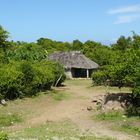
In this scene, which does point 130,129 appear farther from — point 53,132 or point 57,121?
Result: point 57,121

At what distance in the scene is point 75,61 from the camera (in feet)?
166

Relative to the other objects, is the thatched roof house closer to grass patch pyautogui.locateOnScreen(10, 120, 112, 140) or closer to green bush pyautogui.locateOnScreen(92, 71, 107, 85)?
green bush pyautogui.locateOnScreen(92, 71, 107, 85)

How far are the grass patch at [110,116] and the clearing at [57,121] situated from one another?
45 centimetres

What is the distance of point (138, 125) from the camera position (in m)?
19.6

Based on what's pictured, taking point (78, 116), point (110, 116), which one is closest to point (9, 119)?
point (78, 116)

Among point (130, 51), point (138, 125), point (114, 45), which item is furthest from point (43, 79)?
point (114, 45)

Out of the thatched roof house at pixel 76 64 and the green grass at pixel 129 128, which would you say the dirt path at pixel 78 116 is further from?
the thatched roof house at pixel 76 64

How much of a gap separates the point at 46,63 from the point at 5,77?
9451mm

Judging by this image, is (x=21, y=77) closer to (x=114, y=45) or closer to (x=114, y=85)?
(x=114, y=85)

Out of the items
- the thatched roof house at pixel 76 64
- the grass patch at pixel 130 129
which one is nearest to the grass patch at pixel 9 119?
the grass patch at pixel 130 129

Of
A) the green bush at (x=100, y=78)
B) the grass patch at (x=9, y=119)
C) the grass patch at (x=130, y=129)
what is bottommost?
the grass patch at (x=130, y=129)

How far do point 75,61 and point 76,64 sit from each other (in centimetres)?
67

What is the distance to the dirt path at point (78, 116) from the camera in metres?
18.9

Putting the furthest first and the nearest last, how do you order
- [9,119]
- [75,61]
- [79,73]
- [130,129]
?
[79,73]
[75,61]
[9,119]
[130,129]
